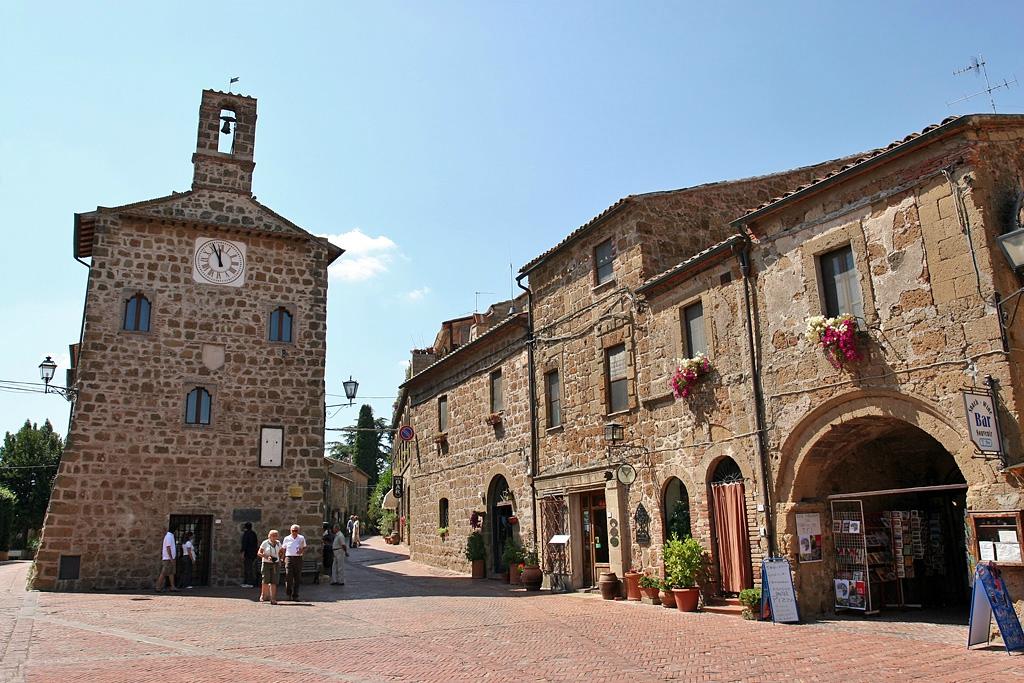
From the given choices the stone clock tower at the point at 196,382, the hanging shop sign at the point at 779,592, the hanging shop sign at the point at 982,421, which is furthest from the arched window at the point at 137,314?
the hanging shop sign at the point at 982,421

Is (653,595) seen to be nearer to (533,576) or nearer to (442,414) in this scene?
(533,576)

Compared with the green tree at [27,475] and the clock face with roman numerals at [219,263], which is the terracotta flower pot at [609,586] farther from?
the green tree at [27,475]

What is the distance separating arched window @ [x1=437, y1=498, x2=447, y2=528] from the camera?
83.1ft

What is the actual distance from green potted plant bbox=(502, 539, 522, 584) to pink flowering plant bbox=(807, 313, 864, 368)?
10.4 meters

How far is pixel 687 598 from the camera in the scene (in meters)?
13.9

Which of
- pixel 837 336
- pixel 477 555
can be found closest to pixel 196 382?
pixel 477 555

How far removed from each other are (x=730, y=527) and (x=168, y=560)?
12.0 m

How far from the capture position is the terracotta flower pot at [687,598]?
13.9 m

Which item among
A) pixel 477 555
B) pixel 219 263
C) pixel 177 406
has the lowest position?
pixel 477 555

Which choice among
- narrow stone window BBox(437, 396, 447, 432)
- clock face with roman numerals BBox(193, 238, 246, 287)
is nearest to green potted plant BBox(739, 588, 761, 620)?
clock face with roman numerals BBox(193, 238, 246, 287)

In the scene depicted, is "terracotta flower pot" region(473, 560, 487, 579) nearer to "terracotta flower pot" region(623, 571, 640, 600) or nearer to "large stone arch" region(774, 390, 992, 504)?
"terracotta flower pot" region(623, 571, 640, 600)

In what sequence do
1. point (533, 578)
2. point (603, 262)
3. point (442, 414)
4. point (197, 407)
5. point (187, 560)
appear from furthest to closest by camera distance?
1. point (442, 414)
2. point (197, 407)
3. point (533, 578)
4. point (603, 262)
5. point (187, 560)

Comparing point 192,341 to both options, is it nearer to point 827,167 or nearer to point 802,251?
point 802,251

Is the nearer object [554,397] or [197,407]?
[197,407]
